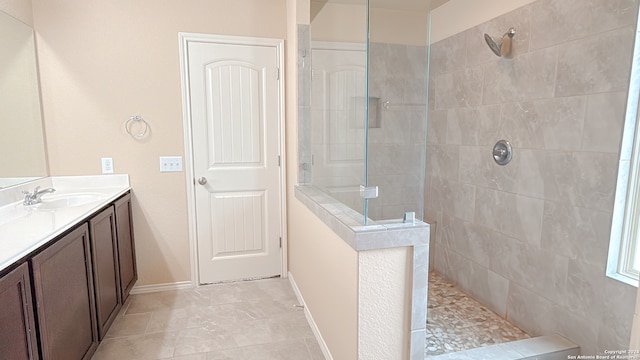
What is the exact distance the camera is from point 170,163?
107 inches

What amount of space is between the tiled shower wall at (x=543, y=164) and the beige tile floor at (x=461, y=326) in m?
0.08

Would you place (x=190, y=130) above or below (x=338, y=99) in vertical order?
below

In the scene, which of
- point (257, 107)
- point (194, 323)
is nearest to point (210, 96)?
point (257, 107)

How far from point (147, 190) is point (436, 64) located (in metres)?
2.69

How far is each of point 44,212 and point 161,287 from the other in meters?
1.23

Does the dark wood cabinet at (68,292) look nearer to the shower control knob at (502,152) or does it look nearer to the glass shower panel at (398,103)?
the glass shower panel at (398,103)

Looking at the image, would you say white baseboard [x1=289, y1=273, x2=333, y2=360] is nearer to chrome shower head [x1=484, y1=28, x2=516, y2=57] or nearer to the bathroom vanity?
the bathroom vanity

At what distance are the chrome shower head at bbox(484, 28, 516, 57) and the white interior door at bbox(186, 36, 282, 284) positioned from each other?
1.61m

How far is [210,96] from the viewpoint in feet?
9.01

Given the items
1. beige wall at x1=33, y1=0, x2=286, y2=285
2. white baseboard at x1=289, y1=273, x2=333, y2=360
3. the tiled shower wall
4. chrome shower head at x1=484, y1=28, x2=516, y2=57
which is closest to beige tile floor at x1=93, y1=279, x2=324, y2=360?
white baseboard at x1=289, y1=273, x2=333, y2=360

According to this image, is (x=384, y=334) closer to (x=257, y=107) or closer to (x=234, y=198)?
(x=234, y=198)

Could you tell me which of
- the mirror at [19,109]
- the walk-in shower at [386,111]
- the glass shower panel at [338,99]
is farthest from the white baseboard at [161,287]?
the walk-in shower at [386,111]

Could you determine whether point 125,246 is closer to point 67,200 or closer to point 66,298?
point 67,200

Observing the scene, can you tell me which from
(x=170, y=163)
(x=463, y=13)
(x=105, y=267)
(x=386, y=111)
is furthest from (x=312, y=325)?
(x=463, y=13)
